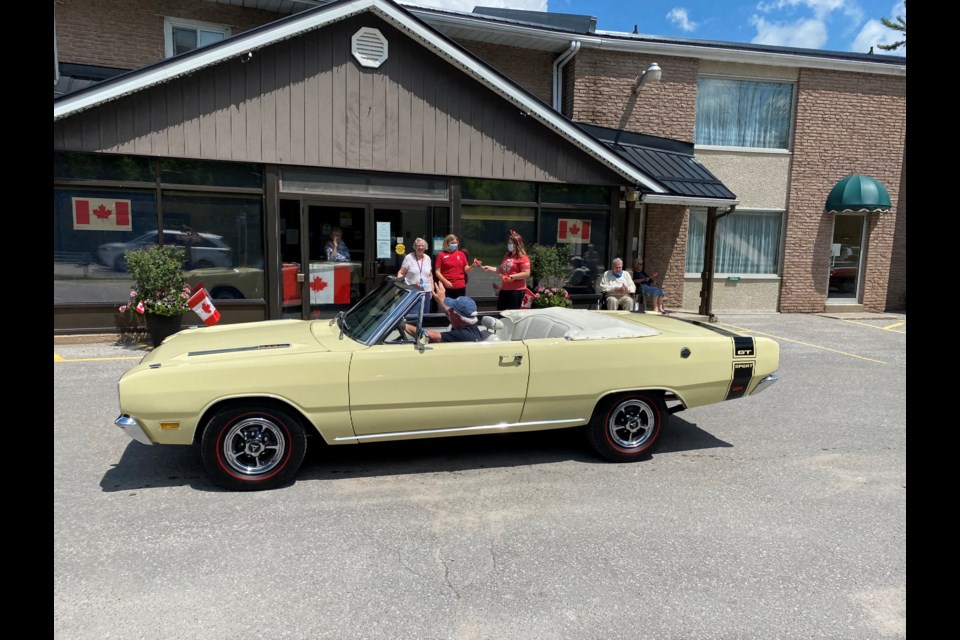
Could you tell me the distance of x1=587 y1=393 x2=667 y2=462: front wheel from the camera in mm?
4859

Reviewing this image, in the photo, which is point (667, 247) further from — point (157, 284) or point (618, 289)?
point (157, 284)

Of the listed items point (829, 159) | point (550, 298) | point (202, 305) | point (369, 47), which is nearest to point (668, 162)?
point (550, 298)

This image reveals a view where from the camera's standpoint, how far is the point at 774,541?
3668 millimetres

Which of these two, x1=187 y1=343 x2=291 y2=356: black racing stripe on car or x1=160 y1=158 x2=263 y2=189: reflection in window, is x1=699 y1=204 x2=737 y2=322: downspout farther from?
x1=187 y1=343 x2=291 y2=356: black racing stripe on car

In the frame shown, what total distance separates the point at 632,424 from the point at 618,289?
20.0 ft

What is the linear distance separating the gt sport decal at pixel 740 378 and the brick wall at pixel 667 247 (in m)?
9.67

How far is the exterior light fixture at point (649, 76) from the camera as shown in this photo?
42.4 ft

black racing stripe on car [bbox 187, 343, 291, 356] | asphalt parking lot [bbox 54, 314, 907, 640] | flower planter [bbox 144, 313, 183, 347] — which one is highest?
black racing stripe on car [bbox 187, 343, 291, 356]

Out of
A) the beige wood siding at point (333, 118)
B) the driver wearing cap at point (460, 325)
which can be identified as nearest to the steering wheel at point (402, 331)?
the driver wearing cap at point (460, 325)

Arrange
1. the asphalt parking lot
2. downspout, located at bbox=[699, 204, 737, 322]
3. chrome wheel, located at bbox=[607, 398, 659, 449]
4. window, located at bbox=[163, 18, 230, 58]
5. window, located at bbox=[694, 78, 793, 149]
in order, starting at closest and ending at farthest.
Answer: the asphalt parking lot < chrome wheel, located at bbox=[607, 398, 659, 449] < window, located at bbox=[163, 18, 230, 58] < downspout, located at bbox=[699, 204, 737, 322] < window, located at bbox=[694, 78, 793, 149]

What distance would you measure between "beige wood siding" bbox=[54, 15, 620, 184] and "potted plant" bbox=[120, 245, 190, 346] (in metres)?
1.69

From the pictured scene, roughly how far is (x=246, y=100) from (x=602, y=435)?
7.94 m

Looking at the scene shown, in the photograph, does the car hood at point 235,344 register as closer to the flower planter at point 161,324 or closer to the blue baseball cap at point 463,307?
the blue baseball cap at point 463,307

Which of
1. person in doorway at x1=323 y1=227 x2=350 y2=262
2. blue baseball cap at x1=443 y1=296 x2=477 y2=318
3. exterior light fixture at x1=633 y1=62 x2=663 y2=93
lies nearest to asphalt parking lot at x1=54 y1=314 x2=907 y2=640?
blue baseball cap at x1=443 y1=296 x2=477 y2=318
